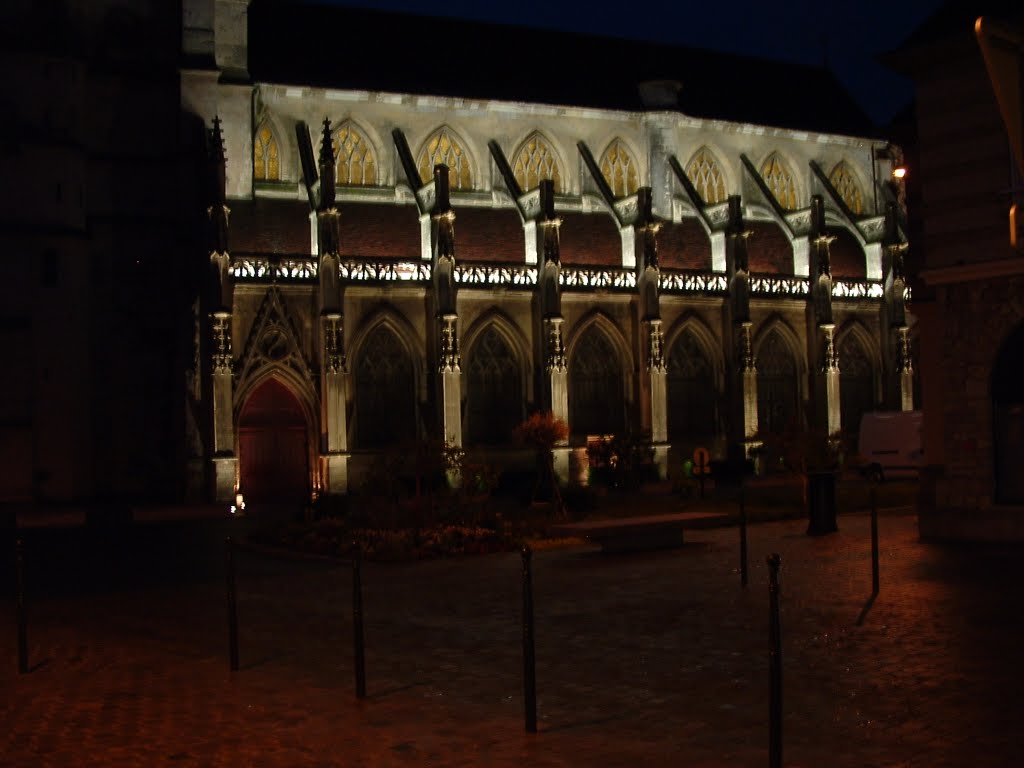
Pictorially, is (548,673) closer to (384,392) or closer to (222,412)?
(222,412)

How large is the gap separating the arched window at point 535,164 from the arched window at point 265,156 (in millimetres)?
8685

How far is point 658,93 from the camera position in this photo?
153ft

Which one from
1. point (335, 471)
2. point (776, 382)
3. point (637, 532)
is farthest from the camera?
point (776, 382)

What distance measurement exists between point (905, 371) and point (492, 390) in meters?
16.4

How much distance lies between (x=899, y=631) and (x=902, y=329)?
3821cm

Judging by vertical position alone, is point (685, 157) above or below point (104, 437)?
above

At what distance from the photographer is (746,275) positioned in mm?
43688

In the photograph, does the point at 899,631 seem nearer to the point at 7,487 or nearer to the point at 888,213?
the point at 7,487

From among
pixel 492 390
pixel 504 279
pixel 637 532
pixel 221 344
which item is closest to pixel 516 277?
pixel 504 279

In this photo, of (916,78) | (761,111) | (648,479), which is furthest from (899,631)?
(761,111)

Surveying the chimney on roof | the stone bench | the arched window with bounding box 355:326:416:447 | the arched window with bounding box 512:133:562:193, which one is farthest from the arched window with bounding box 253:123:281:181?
the stone bench

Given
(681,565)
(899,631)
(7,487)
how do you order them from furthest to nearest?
1. (7,487)
2. (681,565)
3. (899,631)

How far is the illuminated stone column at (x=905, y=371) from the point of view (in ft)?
153

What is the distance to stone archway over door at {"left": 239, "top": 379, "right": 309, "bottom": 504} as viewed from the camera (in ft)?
123
